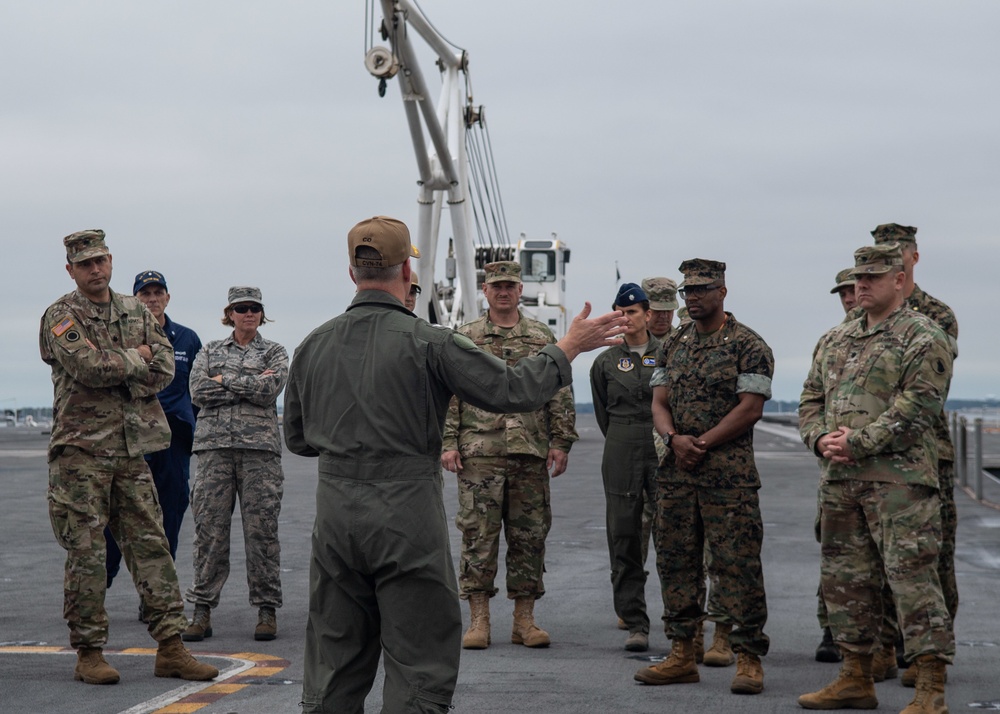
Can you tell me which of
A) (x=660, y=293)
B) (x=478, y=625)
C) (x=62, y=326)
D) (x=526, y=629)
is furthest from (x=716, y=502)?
(x=62, y=326)

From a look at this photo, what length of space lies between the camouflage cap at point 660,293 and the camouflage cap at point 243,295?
8.01 ft

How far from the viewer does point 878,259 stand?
5.77 meters

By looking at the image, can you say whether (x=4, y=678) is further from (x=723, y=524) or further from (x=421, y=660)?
(x=723, y=524)

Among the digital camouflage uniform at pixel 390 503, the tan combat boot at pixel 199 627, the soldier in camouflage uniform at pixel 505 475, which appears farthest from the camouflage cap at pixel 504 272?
the digital camouflage uniform at pixel 390 503

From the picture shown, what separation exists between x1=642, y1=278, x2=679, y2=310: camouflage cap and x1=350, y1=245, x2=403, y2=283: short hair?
12.2ft

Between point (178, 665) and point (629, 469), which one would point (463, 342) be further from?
point (629, 469)

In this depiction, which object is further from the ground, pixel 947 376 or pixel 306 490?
pixel 947 376

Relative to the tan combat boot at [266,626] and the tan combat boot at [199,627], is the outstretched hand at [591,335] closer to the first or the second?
the tan combat boot at [266,626]

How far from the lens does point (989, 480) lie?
797 inches

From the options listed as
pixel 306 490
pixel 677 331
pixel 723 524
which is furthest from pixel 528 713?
pixel 306 490

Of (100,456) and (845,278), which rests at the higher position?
(845,278)

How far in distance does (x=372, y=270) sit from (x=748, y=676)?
302 cm

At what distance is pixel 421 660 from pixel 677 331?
3.22 meters

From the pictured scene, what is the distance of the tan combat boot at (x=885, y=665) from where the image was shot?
21.0 ft
